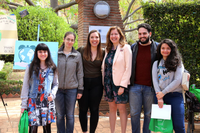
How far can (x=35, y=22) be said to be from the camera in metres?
9.13

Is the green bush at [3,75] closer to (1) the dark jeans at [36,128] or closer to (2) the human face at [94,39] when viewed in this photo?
(1) the dark jeans at [36,128]

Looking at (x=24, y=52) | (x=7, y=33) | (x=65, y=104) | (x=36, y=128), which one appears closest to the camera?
(x=36, y=128)

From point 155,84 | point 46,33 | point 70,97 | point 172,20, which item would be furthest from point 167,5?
point 46,33

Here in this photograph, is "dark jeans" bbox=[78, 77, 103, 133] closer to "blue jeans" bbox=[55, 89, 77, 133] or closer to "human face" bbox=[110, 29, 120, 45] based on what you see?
"blue jeans" bbox=[55, 89, 77, 133]

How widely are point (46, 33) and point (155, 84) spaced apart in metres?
7.54

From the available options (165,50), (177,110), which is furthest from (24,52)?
(177,110)

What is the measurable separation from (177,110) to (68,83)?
168 centimetres

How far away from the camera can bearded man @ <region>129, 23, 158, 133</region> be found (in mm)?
3119

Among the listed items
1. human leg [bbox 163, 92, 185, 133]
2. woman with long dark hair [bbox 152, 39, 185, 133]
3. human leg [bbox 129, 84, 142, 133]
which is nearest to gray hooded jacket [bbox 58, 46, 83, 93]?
human leg [bbox 129, 84, 142, 133]

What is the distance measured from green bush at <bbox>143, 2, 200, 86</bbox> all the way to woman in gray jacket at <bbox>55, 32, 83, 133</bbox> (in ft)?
8.28

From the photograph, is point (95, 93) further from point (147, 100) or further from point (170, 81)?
point (170, 81)

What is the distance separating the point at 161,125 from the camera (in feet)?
9.62

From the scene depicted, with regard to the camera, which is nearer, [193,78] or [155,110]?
[155,110]

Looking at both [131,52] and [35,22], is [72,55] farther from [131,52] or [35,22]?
[35,22]
